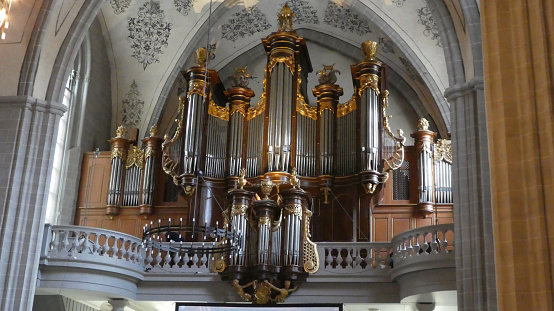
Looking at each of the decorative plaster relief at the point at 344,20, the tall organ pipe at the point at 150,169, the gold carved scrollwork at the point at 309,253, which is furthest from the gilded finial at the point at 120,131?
the decorative plaster relief at the point at 344,20

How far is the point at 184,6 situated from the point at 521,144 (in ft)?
44.5

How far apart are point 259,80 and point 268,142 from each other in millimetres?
3937

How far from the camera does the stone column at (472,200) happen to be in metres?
11.5

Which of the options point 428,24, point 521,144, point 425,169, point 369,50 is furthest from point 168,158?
point 521,144

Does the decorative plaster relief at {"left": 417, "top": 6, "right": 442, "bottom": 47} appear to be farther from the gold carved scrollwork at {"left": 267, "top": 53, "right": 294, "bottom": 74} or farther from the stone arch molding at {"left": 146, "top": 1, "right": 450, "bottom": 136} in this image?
the gold carved scrollwork at {"left": 267, "top": 53, "right": 294, "bottom": 74}

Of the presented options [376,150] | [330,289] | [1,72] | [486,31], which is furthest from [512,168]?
[1,72]

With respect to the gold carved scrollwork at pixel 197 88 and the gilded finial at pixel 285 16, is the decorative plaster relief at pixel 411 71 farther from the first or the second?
the gold carved scrollwork at pixel 197 88

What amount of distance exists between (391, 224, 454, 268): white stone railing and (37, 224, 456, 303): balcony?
0.7 inches

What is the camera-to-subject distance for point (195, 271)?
15555mm

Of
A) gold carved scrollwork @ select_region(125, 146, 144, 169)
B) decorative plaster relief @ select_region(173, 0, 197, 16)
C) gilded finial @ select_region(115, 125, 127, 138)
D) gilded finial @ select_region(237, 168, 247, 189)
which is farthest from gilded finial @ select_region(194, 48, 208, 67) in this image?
gilded finial @ select_region(237, 168, 247, 189)

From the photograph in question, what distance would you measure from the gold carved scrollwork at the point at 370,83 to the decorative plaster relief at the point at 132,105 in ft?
19.8

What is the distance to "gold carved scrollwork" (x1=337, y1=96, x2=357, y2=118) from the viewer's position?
1752 centimetres

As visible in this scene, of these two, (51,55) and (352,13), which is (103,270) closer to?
(51,55)

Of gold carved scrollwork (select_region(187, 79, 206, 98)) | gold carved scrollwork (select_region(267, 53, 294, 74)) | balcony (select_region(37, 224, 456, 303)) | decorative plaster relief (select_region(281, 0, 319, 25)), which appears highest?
decorative plaster relief (select_region(281, 0, 319, 25))
